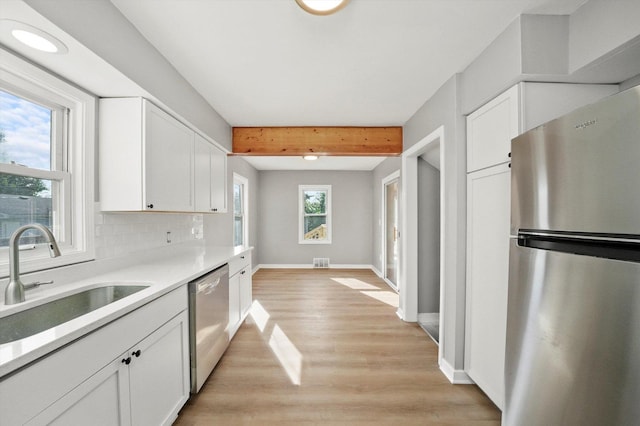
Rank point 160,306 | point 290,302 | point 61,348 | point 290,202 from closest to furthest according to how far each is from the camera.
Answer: point 61,348, point 160,306, point 290,302, point 290,202

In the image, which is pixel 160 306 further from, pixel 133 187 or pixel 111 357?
pixel 133 187

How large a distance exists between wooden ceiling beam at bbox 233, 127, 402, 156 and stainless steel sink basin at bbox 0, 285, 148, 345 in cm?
224

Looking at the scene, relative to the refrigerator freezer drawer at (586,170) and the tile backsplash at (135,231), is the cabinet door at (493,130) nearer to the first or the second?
the refrigerator freezer drawer at (586,170)

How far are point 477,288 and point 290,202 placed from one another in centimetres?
491

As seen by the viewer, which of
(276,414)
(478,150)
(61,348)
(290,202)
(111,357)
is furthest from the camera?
(290,202)

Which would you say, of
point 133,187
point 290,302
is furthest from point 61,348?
point 290,302

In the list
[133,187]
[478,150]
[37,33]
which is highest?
[37,33]

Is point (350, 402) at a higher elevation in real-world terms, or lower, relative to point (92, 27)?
lower

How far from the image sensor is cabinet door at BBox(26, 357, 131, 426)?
872mm

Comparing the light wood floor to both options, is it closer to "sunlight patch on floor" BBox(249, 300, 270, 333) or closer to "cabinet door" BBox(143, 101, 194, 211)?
"sunlight patch on floor" BBox(249, 300, 270, 333)

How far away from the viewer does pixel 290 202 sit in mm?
6387

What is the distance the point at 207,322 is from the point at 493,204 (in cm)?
220

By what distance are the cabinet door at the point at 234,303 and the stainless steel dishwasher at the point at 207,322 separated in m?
0.14

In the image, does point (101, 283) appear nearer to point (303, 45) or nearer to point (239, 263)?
point (239, 263)
